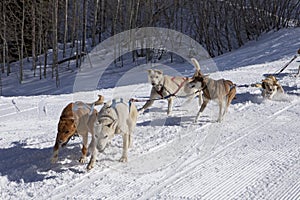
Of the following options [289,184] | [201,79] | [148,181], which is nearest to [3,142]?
[148,181]

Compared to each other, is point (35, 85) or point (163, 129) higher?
point (163, 129)

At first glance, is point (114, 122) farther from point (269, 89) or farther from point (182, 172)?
point (269, 89)

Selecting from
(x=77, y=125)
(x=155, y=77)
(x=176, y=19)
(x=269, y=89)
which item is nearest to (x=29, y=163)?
(x=77, y=125)

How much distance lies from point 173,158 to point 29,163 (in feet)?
5.87

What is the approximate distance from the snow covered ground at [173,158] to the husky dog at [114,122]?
0.39 metres

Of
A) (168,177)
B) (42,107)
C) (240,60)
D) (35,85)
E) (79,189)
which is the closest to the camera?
(79,189)

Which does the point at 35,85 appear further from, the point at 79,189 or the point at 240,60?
the point at 79,189

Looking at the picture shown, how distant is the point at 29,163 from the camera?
4.69 meters

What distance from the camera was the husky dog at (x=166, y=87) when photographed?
6898 millimetres

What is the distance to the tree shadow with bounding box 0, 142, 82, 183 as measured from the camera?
4316mm

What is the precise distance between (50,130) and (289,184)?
3.83 meters

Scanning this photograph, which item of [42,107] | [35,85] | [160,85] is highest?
[160,85]

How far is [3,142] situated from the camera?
566cm

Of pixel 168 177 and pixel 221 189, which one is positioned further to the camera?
pixel 168 177
